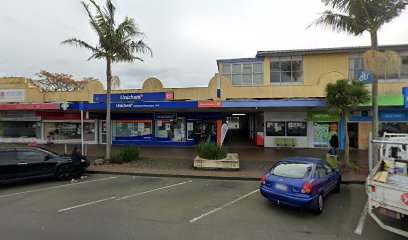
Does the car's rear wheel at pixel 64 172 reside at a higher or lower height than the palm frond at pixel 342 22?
lower

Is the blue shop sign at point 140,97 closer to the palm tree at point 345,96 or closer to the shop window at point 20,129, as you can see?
the shop window at point 20,129

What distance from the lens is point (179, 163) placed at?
38.5 ft

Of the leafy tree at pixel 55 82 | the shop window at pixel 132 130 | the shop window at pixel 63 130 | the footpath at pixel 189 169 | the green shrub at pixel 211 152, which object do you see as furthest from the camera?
the leafy tree at pixel 55 82

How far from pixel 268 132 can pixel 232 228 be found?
13.2m

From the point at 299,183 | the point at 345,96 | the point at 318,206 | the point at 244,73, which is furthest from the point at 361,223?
the point at 244,73

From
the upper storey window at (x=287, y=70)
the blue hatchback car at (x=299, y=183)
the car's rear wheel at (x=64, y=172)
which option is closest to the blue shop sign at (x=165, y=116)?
the upper storey window at (x=287, y=70)

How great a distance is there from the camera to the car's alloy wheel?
8984 millimetres

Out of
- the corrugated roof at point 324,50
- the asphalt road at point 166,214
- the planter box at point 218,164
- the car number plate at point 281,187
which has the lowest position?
the asphalt road at point 166,214

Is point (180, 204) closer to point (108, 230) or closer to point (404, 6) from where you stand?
point (108, 230)

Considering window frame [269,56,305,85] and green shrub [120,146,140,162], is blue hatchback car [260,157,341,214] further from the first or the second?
window frame [269,56,305,85]

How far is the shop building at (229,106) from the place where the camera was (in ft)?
50.9

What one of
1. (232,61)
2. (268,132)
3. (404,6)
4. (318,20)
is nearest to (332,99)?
(318,20)

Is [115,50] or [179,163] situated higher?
[115,50]

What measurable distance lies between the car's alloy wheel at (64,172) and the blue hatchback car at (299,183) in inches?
312
